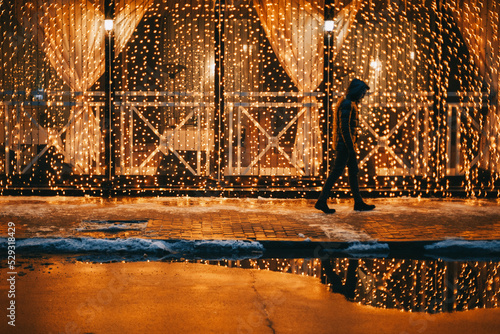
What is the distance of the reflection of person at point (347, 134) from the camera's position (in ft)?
27.2

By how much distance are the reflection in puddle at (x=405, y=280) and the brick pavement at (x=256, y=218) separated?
0.73 metres

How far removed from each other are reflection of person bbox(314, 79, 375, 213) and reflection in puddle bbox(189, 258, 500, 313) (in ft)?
8.06

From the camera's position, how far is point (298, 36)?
10664mm

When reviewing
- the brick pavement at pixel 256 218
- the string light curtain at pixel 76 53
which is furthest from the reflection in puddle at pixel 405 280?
the string light curtain at pixel 76 53

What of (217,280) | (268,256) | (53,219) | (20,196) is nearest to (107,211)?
(53,219)

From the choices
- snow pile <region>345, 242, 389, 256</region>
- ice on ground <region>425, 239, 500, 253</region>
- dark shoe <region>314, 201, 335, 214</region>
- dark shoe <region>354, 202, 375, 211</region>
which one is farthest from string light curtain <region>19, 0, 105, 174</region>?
ice on ground <region>425, 239, 500, 253</region>

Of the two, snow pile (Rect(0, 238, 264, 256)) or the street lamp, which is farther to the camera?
the street lamp

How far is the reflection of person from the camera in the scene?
8297 mm

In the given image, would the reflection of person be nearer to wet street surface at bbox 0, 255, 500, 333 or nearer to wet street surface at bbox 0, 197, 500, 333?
wet street surface at bbox 0, 197, 500, 333

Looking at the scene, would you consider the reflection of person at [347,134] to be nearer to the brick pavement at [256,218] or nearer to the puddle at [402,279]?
the brick pavement at [256,218]

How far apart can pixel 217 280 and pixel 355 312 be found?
1.43 meters

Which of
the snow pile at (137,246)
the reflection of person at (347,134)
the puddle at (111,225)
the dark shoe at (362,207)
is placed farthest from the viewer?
the dark shoe at (362,207)

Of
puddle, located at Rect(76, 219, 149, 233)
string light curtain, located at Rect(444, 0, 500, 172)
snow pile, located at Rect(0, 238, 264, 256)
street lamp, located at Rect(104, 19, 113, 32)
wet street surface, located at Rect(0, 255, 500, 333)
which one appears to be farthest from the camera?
string light curtain, located at Rect(444, 0, 500, 172)

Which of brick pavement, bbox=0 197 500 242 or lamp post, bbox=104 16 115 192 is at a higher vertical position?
lamp post, bbox=104 16 115 192
